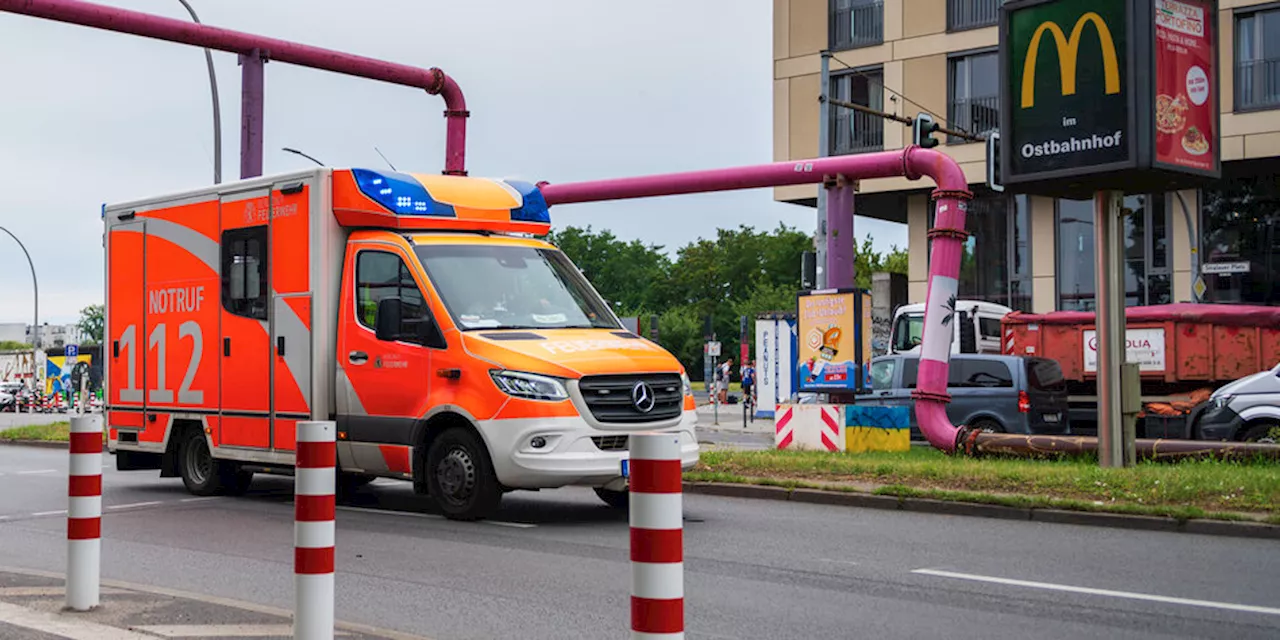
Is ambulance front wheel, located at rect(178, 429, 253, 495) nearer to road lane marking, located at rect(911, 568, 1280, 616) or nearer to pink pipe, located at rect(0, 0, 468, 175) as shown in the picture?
pink pipe, located at rect(0, 0, 468, 175)

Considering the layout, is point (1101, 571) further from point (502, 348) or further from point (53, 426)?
point (53, 426)

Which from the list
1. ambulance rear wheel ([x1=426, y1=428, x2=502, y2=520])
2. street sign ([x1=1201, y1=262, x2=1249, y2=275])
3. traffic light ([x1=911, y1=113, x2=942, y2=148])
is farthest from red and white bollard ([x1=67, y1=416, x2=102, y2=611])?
street sign ([x1=1201, y1=262, x2=1249, y2=275])

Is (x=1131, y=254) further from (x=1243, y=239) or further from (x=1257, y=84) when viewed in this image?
(x=1257, y=84)

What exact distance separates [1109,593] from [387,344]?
21.9 feet

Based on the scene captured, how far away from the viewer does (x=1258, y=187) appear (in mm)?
34375

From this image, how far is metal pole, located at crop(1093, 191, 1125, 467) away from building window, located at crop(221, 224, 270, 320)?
28.0 ft

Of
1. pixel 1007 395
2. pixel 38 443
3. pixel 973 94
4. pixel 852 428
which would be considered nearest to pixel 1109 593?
pixel 852 428

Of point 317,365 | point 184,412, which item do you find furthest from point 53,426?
point 317,365

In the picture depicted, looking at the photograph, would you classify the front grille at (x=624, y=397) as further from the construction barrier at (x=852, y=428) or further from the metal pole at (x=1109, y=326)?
the construction barrier at (x=852, y=428)

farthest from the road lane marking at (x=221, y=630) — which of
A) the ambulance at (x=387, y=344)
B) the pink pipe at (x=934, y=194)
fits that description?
the pink pipe at (x=934, y=194)

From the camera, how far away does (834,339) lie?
20.5 m

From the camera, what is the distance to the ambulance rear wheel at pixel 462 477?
11.6 m

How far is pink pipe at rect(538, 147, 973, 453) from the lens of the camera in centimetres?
1881

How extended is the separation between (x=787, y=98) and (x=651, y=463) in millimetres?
36540
